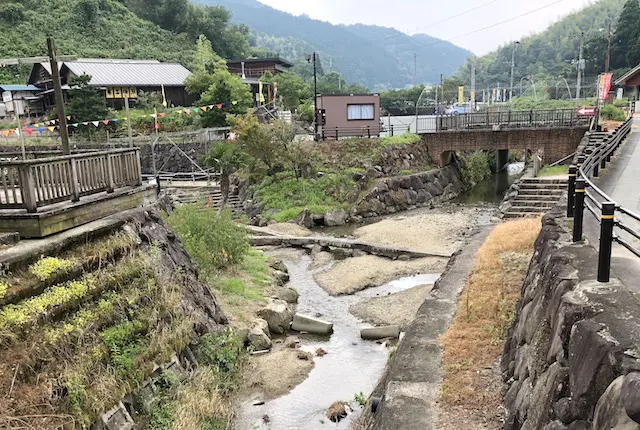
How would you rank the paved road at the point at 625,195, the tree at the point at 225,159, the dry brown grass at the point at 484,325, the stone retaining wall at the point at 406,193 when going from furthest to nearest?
the tree at the point at 225,159 < the stone retaining wall at the point at 406,193 < the dry brown grass at the point at 484,325 < the paved road at the point at 625,195

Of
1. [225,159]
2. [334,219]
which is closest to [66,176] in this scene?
[334,219]

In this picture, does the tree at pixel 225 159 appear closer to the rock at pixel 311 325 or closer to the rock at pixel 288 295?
the rock at pixel 288 295

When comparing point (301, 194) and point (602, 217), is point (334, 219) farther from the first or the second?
point (602, 217)

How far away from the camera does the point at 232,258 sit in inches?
634

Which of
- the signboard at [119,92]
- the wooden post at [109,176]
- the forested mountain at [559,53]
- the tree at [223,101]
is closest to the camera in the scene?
the wooden post at [109,176]

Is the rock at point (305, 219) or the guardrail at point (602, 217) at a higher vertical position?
the guardrail at point (602, 217)

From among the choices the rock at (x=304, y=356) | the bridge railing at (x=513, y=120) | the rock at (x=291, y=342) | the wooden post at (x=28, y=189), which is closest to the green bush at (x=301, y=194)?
the bridge railing at (x=513, y=120)

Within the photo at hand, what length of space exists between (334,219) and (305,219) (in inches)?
67.4

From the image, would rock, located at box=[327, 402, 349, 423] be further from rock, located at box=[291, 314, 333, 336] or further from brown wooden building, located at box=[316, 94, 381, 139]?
brown wooden building, located at box=[316, 94, 381, 139]

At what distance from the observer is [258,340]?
453 inches

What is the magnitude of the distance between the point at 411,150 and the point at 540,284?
2819 centimetres

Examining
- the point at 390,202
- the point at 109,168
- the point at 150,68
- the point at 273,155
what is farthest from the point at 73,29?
the point at 109,168

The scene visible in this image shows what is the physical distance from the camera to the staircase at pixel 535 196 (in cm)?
1958

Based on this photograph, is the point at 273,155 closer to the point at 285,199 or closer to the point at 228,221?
the point at 285,199
